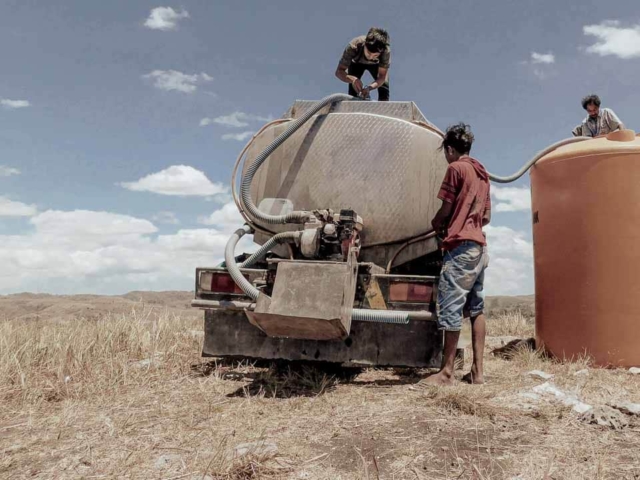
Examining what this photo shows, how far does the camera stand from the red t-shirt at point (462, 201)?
3781 millimetres

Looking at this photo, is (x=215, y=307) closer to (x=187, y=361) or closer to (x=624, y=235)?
(x=187, y=361)

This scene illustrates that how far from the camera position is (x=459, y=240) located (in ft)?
12.3

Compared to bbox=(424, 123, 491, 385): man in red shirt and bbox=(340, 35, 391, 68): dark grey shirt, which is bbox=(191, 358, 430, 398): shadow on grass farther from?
bbox=(340, 35, 391, 68): dark grey shirt

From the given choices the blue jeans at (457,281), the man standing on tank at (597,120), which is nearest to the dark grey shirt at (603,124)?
the man standing on tank at (597,120)

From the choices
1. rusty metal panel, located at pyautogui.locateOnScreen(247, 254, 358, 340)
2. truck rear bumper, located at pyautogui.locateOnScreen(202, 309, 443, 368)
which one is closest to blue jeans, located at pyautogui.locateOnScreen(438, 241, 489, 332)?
truck rear bumper, located at pyautogui.locateOnScreen(202, 309, 443, 368)

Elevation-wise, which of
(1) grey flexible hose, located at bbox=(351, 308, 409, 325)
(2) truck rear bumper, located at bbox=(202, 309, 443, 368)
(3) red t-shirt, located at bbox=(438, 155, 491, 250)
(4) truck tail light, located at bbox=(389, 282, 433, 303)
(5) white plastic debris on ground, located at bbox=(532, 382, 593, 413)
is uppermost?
(3) red t-shirt, located at bbox=(438, 155, 491, 250)

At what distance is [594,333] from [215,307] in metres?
3.09

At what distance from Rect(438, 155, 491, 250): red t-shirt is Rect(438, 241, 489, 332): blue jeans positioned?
6cm

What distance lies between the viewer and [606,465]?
7.63ft

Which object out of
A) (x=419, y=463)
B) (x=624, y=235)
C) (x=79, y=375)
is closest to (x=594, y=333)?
(x=624, y=235)

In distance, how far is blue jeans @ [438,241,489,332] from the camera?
146 inches

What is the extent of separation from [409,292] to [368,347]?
0.51m

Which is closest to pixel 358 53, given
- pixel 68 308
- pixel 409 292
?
pixel 409 292

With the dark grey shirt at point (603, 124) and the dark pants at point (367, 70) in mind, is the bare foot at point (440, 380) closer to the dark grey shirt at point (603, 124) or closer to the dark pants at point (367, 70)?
the dark pants at point (367, 70)
